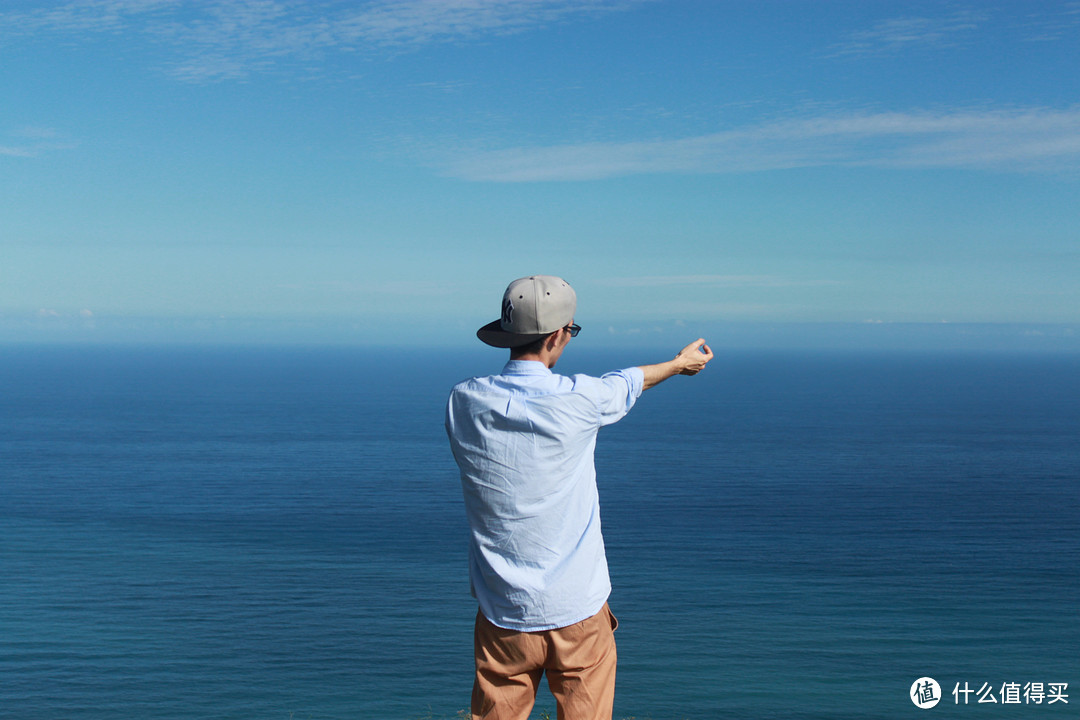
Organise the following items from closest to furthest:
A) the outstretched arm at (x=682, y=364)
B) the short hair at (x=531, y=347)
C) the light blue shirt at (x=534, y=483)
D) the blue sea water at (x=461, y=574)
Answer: the light blue shirt at (x=534, y=483), the short hair at (x=531, y=347), the outstretched arm at (x=682, y=364), the blue sea water at (x=461, y=574)

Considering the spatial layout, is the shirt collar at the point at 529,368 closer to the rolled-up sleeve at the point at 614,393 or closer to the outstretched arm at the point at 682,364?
the rolled-up sleeve at the point at 614,393

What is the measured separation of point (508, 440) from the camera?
2.69 m

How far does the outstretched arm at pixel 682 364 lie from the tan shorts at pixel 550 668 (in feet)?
2.78

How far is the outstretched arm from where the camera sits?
2998 millimetres

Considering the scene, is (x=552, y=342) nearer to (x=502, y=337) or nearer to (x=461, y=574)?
(x=502, y=337)

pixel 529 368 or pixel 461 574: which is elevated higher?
pixel 529 368

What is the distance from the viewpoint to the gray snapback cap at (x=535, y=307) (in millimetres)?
2709

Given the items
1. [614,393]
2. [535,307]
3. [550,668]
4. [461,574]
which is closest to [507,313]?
[535,307]

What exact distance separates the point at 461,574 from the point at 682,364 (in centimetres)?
5865

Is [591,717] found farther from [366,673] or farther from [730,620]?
[730,620]

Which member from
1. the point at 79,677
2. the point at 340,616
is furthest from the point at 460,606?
the point at 79,677

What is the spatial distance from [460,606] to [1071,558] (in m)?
47.0

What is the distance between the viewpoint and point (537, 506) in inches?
108

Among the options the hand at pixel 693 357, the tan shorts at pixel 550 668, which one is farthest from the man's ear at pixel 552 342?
the tan shorts at pixel 550 668
